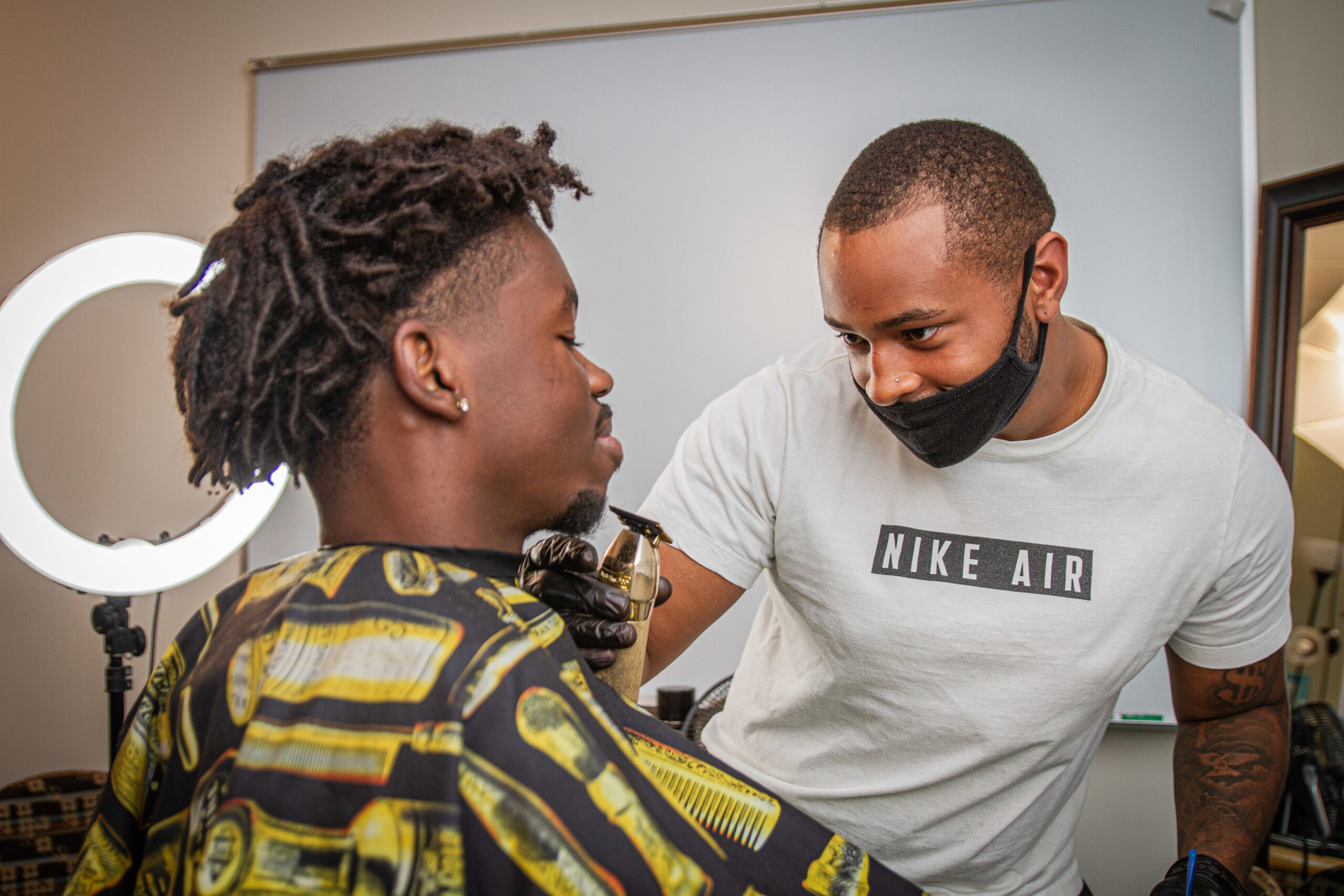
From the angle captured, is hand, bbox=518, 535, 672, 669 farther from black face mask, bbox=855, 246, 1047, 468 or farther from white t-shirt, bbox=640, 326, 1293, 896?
black face mask, bbox=855, 246, 1047, 468

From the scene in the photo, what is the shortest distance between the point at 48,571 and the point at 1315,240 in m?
2.87

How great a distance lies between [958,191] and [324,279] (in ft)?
2.57

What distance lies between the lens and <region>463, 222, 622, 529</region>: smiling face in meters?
0.87

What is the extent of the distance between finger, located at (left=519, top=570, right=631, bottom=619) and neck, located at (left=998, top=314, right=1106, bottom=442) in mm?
656

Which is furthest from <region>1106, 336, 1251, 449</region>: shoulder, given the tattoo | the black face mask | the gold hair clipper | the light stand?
the light stand

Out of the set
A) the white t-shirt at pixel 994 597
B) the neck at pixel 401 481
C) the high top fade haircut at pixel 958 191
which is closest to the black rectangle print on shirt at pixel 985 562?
the white t-shirt at pixel 994 597

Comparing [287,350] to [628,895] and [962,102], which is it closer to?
[628,895]

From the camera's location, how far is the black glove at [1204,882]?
→ 1141 mm

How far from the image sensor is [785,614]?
1.41 m

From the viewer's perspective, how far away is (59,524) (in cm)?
177

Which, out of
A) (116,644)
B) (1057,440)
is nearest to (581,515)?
(1057,440)

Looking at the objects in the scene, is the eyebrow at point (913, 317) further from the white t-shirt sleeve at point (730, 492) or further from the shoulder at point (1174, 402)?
the shoulder at point (1174, 402)

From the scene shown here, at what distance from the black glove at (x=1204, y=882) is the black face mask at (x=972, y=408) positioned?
64 cm

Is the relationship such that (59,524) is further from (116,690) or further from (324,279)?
(324,279)
